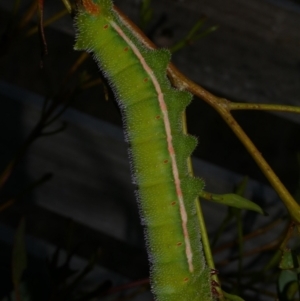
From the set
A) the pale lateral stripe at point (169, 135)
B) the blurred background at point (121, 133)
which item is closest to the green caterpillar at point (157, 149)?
the pale lateral stripe at point (169, 135)

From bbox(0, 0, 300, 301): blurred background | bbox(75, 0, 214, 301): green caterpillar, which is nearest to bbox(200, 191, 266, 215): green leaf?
bbox(75, 0, 214, 301): green caterpillar

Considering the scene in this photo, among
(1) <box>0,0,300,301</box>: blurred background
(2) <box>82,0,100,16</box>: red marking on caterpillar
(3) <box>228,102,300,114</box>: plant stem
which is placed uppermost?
(2) <box>82,0,100,16</box>: red marking on caterpillar

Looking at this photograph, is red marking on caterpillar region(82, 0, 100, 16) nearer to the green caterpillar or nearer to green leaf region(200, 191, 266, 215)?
the green caterpillar

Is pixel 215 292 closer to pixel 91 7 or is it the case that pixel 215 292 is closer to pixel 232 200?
pixel 232 200

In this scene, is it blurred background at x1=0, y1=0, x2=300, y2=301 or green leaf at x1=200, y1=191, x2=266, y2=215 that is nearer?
green leaf at x1=200, y1=191, x2=266, y2=215

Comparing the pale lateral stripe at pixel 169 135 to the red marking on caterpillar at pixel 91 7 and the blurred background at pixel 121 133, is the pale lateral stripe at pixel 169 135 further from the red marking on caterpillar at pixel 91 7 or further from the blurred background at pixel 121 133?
the blurred background at pixel 121 133

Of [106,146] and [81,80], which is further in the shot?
[106,146]

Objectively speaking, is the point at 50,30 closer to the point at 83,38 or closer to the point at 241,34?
the point at 241,34

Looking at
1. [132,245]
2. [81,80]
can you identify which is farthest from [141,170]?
[132,245]
